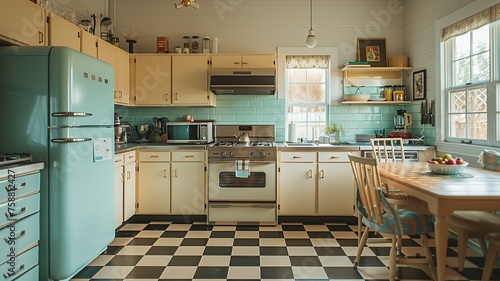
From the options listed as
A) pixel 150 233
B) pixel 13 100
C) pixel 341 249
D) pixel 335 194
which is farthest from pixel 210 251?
pixel 13 100

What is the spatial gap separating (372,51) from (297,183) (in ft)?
7.29

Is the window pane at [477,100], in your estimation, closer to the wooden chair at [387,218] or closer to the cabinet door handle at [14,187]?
the wooden chair at [387,218]

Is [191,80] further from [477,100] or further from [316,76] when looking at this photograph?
[477,100]

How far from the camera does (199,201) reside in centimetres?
422

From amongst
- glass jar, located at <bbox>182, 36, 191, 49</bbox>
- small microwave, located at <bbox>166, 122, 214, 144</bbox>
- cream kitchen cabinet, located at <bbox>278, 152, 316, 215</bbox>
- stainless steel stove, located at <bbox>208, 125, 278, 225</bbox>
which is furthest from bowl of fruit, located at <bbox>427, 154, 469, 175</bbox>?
glass jar, located at <bbox>182, 36, 191, 49</bbox>

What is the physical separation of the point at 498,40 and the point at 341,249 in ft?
8.03

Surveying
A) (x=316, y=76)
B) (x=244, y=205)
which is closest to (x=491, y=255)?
(x=244, y=205)

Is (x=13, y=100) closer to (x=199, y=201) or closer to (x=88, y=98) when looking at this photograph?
(x=88, y=98)

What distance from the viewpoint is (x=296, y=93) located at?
4.94 metres

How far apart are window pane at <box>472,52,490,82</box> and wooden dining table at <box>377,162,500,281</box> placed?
1.12m

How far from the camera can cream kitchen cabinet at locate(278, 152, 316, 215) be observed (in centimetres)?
416

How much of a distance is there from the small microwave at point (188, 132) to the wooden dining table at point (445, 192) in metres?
2.40

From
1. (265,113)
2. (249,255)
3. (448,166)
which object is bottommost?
(249,255)

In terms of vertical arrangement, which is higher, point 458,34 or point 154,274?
point 458,34
